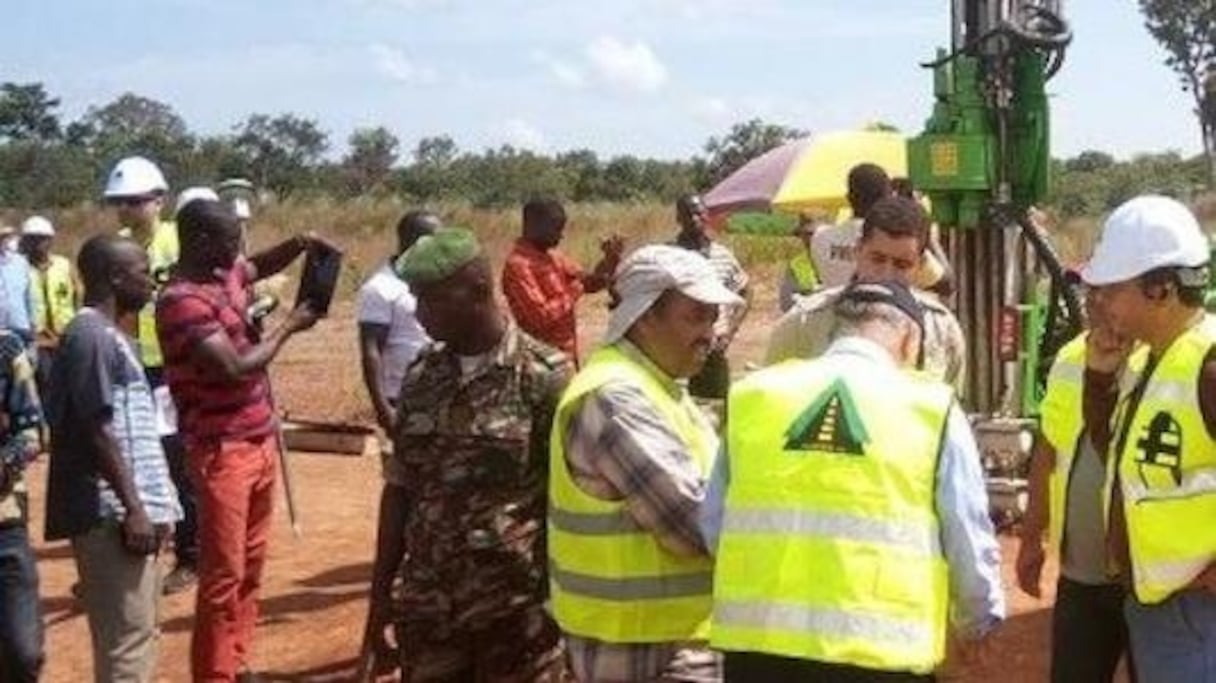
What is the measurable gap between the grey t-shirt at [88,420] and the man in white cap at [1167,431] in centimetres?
299

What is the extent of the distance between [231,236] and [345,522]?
4.42 m

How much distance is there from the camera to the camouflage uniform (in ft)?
13.3

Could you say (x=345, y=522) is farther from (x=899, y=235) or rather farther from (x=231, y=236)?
(x=899, y=235)

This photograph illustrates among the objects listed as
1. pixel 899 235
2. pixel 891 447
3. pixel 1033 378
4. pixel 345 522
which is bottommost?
pixel 345 522

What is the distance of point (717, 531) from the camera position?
10.6 feet

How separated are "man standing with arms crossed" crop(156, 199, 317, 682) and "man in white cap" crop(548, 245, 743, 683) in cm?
252

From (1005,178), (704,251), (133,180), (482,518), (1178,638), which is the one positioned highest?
(133,180)

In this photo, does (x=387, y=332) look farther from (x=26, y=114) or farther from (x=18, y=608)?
(x=26, y=114)

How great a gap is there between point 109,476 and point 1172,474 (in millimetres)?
3101

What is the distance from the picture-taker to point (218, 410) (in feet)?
19.2

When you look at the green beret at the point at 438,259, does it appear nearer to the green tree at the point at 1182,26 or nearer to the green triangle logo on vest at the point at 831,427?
the green triangle logo on vest at the point at 831,427

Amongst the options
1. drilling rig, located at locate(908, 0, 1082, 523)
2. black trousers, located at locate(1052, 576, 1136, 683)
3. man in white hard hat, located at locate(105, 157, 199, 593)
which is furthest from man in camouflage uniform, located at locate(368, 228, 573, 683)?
drilling rig, located at locate(908, 0, 1082, 523)

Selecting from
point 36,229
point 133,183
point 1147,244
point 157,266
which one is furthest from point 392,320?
point 36,229

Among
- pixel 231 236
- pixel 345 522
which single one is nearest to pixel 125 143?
pixel 345 522
